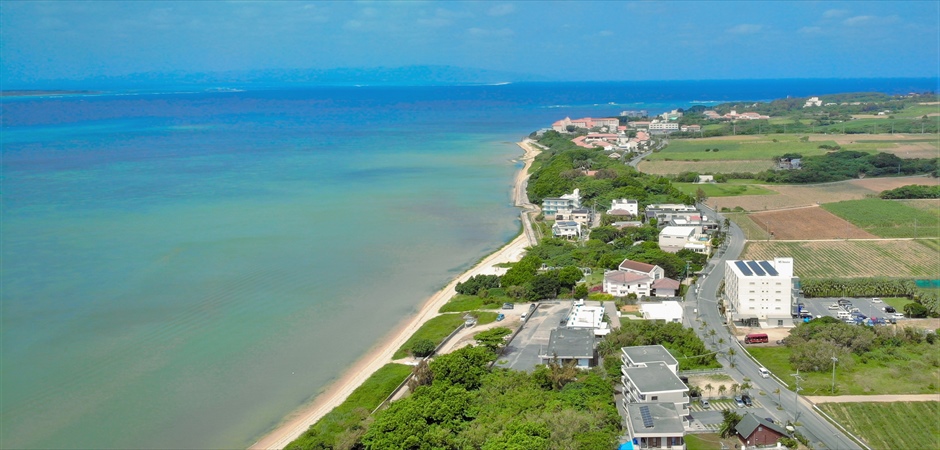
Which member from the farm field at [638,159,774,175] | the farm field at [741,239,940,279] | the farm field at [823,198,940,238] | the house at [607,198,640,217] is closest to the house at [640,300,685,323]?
the farm field at [741,239,940,279]

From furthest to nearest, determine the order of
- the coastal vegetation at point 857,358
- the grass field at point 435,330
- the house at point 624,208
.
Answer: the house at point 624,208, the grass field at point 435,330, the coastal vegetation at point 857,358

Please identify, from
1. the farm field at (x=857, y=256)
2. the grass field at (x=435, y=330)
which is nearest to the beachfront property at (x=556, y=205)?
the farm field at (x=857, y=256)

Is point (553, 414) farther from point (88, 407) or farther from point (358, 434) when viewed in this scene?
point (88, 407)

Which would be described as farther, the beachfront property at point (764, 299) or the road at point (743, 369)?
the beachfront property at point (764, 299)

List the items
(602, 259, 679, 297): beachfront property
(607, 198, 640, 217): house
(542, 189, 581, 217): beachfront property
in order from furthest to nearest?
(542, 189, 581, 217): beachfront property, (607, 198, 640, 217): house, (602, 259, 679, 297): beachfront property

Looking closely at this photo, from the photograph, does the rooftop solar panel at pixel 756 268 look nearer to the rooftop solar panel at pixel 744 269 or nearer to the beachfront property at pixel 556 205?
the rooftop solar panel at pixel 744 269

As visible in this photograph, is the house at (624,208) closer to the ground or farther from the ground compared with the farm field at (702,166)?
closer to the ground

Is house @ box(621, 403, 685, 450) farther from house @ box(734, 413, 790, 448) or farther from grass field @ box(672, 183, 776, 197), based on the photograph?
grass field @ box(672, 183, 776, 197)
